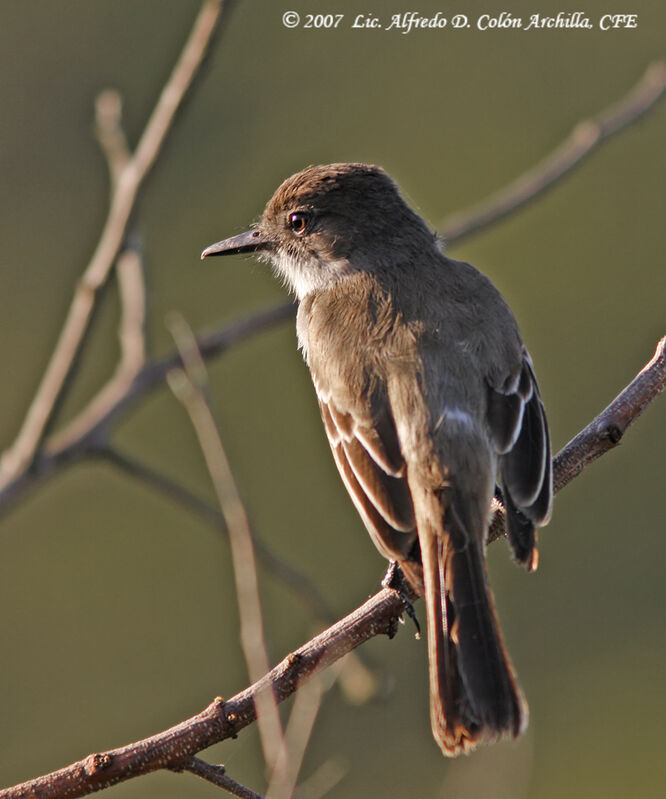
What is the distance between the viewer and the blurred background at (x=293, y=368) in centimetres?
874

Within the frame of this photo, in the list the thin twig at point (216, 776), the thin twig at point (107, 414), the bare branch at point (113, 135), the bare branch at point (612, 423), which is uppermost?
the bare branch at point (113, 135)

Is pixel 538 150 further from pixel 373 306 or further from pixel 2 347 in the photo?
pixel 373 306

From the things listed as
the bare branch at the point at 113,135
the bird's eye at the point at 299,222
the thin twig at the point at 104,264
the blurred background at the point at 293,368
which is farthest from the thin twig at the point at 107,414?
the bare branch at the point at 113,135

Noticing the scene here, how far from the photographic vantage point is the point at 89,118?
13.1 m

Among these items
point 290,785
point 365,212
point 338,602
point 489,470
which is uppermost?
point 338,602

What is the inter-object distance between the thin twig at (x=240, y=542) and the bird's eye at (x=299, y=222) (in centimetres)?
95

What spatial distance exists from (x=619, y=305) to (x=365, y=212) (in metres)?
6.45

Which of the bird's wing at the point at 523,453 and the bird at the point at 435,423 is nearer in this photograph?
the bird at the point at 435,423

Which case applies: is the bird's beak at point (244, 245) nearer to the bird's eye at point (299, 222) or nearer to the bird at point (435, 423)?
the bird's eye at point (299, 222)

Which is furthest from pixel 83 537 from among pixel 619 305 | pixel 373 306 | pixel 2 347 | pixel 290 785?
pixel 290 785

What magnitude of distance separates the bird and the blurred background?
2.79 feet

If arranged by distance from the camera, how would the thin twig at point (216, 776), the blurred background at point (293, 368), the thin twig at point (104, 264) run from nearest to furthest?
the thin twig at point (216, 776), the thin twig at point (104, 264), the blurred background at point (293, 368)

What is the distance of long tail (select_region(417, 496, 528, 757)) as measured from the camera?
3.46m

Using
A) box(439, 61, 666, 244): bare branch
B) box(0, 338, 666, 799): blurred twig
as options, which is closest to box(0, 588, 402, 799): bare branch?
box(0, 338, 666, 799): blurred twig
